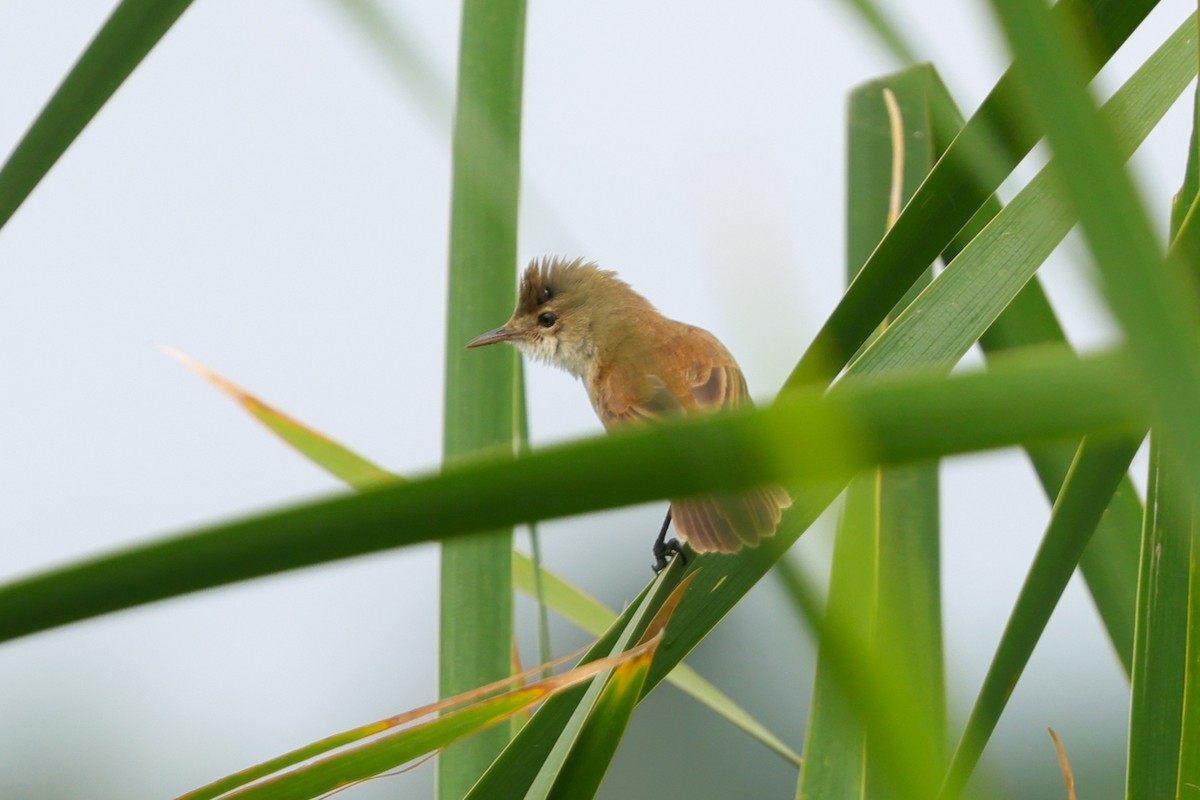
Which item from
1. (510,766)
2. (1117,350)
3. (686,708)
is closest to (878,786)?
(510,766)

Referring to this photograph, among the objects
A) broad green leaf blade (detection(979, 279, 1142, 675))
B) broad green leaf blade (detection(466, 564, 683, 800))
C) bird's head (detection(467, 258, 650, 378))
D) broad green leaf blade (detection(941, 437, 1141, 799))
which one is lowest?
broad green leaf blade (detection(466, 564, 683, 800))

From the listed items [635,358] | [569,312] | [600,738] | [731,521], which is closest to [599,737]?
[600,738]

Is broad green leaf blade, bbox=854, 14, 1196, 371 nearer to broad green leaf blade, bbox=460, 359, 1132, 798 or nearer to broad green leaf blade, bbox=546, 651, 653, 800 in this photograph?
broad green leaf blade, bbox=460, 359, 1132, 798

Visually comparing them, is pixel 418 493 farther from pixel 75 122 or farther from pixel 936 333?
pixel 936 333

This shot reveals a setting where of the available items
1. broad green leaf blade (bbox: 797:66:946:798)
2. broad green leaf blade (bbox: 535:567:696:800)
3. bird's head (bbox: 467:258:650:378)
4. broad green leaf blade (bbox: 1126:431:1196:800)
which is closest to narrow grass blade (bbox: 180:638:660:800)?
broad green leaf blade (bbox: 535:567:696:800)

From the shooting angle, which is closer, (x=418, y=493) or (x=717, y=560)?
(x=418, y=493)

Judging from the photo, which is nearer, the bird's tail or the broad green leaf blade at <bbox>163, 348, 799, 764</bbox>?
the bird's tail

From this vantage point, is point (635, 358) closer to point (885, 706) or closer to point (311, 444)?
point (311, 444)
